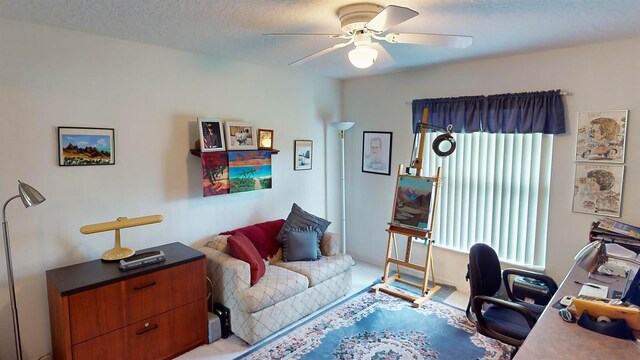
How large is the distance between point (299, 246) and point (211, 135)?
1.36 meters

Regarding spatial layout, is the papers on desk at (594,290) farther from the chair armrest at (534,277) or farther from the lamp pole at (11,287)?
the lamp pole at (11,287)

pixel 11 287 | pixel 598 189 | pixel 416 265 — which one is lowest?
pixel 416 265

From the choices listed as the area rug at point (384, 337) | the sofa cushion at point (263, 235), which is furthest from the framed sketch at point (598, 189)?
the sofa cushion at point (263, 235)

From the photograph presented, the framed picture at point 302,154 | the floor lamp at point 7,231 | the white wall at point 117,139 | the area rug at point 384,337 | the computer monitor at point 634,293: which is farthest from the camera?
the framed picture at point 302,154

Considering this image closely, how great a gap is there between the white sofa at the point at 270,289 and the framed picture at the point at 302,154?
3.79ft

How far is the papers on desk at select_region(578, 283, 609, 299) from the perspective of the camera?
6.42 ft

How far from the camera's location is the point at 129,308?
244 cm

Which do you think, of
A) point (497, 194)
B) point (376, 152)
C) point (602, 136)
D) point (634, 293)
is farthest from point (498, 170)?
point (634, 293)

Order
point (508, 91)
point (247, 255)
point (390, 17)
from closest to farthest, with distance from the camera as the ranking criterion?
point (390, 17), point (247, 255), point (508, 91)

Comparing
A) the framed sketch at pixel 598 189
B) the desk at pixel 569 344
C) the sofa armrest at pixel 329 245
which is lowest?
the sofa armrest at pixel 329 245

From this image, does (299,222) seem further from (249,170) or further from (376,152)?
(376,152)

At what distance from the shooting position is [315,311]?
3352 millimetres

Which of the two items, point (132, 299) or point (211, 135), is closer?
point (132, 299)

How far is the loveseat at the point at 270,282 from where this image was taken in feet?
9.30
